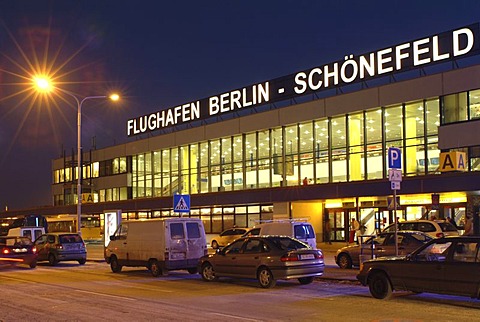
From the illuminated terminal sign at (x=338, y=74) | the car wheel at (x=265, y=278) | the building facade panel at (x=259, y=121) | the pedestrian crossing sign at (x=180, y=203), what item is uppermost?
the illuminated terminal sign at (x=338, y=74)

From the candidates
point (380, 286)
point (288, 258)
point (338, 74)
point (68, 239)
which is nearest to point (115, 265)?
point (68, 239)

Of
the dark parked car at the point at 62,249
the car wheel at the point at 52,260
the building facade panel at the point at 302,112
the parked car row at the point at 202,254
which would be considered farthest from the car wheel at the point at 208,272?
the building facade panel at the point at 302,112

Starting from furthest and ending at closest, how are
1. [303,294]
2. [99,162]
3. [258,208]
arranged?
[99,162]
[258,208]
[303,294]

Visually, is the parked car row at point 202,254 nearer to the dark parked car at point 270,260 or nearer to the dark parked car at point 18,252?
the dark parked car at point 270,260

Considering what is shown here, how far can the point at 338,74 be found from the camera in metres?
40.1

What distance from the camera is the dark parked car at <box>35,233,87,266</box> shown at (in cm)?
2792

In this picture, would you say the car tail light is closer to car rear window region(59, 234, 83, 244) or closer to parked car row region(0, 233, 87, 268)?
parked car row region(0, 233, 87, 268)

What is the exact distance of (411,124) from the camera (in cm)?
3622

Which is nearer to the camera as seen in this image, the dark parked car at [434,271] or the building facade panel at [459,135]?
the dark parked car at [434,271]

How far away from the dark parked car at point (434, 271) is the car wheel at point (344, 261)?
24.6 ft

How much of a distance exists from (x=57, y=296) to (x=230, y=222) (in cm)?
3187

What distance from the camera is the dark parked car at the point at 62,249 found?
27922mm

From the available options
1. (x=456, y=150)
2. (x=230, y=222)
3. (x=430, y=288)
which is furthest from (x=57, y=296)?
(x=230, y=222)

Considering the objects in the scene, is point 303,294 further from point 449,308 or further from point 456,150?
point 456,150
